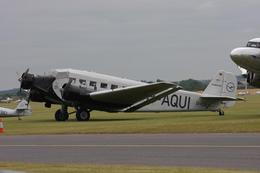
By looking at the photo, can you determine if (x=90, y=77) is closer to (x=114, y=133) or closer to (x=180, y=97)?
(x=180, y=97)

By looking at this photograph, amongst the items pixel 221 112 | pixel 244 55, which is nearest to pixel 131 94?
pixel 221 112

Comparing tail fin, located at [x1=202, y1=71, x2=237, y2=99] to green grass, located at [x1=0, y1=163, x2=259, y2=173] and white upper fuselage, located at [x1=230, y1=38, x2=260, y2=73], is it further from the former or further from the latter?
green grass, located at [x1=0, y1=163, x2=259, y2=173]

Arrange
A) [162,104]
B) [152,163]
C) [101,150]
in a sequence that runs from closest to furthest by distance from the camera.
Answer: [152,163] < [101,150] < [162,104]

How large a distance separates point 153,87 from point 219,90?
600 cm

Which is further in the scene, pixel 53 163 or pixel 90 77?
pixel 90 77

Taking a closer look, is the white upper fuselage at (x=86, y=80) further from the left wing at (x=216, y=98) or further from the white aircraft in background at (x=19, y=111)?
the left wing at (x=216, y=98)

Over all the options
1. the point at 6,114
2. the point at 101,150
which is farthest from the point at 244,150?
the point at 6,114

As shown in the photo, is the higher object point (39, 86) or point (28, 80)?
point (28, 80)

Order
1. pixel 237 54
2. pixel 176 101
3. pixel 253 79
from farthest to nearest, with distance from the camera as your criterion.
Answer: pixel 176 101 → pixel 253 79 → pixel 237 54

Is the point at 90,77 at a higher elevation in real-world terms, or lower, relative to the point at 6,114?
higher

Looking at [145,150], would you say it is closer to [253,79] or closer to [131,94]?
[253,79]

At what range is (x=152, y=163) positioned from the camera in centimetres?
1295

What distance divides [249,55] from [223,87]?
409 inches

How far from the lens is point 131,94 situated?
35969 millimetres
